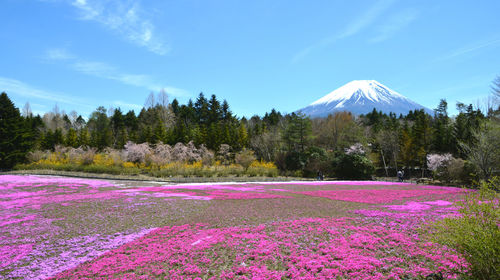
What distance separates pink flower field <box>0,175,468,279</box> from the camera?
4801mm

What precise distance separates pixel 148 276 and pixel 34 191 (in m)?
15.6

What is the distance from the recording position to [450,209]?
947 centimetres

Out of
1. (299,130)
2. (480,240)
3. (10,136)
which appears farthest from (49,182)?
(299,130)

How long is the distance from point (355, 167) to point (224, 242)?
25019mm

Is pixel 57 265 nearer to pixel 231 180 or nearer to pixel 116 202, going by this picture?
pixel 116 202

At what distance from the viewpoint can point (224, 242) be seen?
246 inches

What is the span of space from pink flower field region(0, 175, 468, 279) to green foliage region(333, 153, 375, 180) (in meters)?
17.7

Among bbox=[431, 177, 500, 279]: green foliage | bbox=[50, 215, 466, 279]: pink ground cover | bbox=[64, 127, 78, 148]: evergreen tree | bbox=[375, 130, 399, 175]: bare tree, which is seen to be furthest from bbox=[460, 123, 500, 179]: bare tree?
bbox=[64, 127, 78, 148]: evergreen tree

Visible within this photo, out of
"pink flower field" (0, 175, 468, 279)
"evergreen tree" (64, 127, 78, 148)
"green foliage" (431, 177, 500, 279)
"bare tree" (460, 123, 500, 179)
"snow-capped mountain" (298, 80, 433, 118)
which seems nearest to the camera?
"green foliage" (431, 177, 500, 279)

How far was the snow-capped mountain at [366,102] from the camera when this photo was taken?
167625 millimetres

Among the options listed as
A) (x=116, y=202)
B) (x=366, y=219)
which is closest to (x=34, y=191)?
(x=116, y=202)

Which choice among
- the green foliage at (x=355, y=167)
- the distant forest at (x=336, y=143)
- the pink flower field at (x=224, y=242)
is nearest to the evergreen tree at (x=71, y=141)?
the distant forest at (x=336, y=143)

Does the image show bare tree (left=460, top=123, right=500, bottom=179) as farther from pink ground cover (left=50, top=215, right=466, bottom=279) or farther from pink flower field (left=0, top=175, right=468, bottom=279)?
pink ground cover (left=50, top=215, right=466, bottom=279)

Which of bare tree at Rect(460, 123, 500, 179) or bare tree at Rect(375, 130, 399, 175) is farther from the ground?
bare tree at Rect(375, 130, 399, 175)
